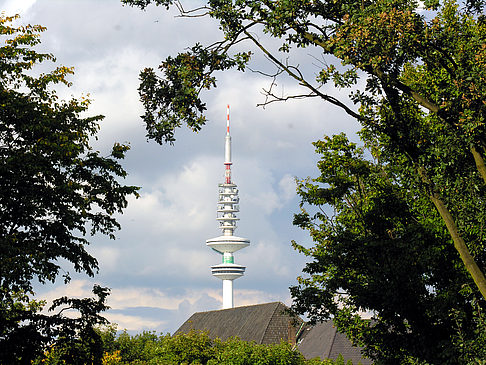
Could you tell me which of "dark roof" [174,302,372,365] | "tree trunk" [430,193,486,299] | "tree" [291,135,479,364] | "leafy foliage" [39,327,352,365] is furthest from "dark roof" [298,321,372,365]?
"tree trunk" [430,193,486,299]

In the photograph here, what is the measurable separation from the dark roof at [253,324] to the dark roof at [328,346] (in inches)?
390

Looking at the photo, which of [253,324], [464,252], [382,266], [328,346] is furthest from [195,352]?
[464,252]

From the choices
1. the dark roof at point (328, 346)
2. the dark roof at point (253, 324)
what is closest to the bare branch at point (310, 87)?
the dark roof at point (328, 346)

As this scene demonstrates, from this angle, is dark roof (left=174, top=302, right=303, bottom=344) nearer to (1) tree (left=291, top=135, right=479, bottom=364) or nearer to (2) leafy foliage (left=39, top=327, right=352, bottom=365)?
(2) leafy foliage (left=39, top=327, right=352, bottom=365)

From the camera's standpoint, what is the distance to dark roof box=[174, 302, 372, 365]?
228 ft

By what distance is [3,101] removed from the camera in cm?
2602

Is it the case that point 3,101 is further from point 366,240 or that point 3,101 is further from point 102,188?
point 366,240

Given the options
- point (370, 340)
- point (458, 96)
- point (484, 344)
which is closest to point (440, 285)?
point (370, 340)

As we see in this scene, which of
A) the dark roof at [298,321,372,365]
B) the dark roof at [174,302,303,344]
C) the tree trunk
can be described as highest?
the dark roof at [174,302,303,344]

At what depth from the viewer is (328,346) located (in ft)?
228

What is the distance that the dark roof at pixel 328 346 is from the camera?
217 ft

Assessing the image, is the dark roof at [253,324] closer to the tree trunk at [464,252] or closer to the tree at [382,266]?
the tree at [382,266]

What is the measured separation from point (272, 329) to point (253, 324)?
4.43 metres

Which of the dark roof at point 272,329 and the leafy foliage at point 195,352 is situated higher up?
the dark roof at point 272,329
